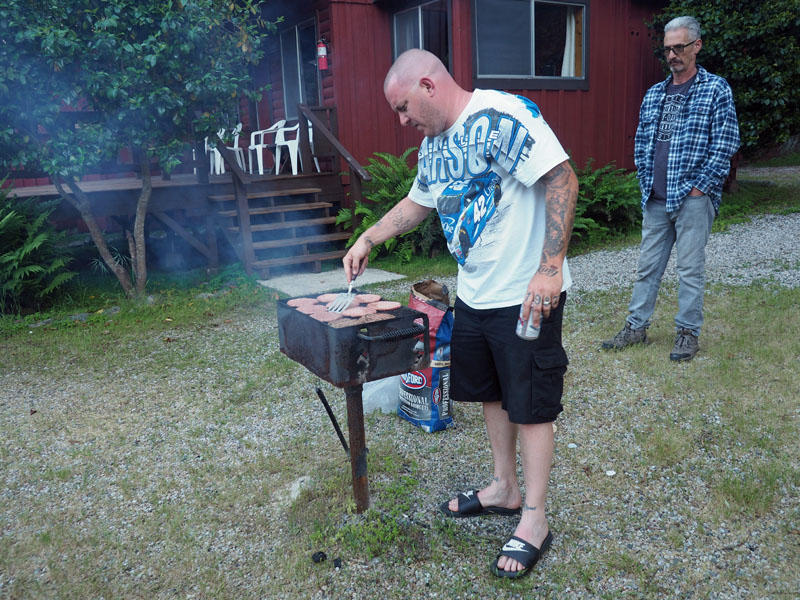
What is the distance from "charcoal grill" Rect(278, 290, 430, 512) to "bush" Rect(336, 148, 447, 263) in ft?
17.8

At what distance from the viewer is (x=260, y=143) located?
35.1 ft

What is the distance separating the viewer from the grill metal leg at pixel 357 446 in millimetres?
2791

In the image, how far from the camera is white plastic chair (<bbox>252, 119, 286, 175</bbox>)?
33.7ft

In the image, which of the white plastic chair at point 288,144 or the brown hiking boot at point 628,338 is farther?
the white plastic chair at point 288,144

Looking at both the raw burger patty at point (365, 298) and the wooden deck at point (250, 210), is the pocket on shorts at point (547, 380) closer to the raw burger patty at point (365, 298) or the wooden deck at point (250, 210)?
the raw burger patty at point (365, 298)

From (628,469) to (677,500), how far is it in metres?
0.32

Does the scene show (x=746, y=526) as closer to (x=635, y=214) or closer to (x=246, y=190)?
(x=246, y=190)

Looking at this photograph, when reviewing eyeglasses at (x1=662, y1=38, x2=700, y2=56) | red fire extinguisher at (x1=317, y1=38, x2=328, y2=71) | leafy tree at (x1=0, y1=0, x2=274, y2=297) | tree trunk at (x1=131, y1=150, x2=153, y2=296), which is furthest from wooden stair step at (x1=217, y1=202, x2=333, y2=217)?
eyeglasses at (x1=662, y1=38, x2=700, y2=56)

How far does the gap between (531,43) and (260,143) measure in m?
4.57

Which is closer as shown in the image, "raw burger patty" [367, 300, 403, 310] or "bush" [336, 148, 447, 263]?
"raw burger patty" [367, 300, 403, 310]

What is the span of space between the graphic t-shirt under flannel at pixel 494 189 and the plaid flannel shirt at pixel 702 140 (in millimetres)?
2291

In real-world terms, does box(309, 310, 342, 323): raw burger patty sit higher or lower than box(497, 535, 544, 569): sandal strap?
higher

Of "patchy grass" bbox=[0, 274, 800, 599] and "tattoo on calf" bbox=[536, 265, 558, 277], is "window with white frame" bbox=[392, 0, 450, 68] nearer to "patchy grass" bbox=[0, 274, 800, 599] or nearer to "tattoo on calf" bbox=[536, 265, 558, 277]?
"patchy grass" bbox=[0, 274, 800, 599]

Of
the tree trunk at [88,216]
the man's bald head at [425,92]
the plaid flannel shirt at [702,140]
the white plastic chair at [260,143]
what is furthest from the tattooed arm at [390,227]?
the white plastic chair at [260,143]
